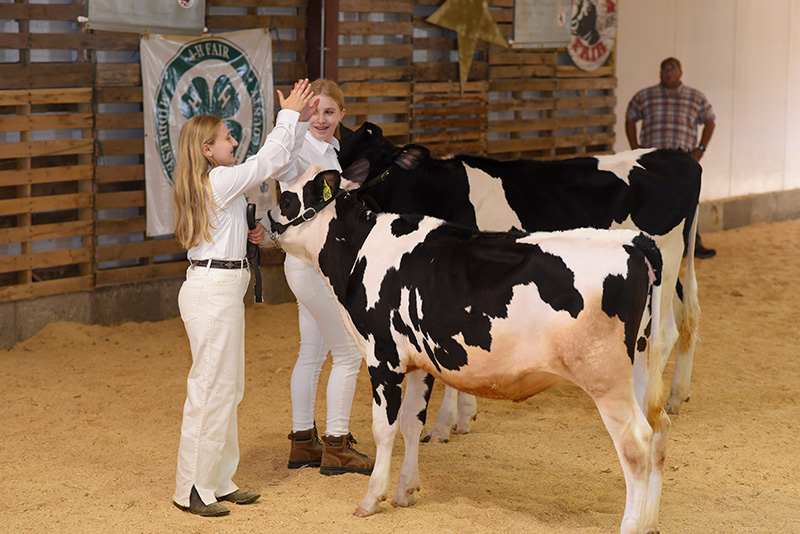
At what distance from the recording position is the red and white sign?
10.9 meters

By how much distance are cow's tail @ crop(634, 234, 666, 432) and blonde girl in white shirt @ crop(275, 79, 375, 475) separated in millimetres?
1433

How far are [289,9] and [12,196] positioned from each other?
122 inches

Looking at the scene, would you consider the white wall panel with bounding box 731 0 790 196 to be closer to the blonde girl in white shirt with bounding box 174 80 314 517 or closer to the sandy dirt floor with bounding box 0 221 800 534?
the sandy dirt floor with bounding box 0 221 800 534

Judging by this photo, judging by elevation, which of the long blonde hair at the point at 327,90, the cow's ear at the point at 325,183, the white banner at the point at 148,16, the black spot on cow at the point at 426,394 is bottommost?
the black spot on cow at the point at 426,394

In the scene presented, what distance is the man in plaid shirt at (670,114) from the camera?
34.1ft

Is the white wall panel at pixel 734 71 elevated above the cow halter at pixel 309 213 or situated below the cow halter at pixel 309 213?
above

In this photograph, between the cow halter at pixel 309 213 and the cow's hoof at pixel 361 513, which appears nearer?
the cow's hoof at pixel 361 513

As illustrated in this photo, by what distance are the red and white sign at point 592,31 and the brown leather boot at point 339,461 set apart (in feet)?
24.7

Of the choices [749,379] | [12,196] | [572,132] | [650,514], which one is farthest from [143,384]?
[572,132]

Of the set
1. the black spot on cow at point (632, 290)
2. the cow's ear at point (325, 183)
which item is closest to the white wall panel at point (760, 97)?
the cow's ear at point (325, 183)

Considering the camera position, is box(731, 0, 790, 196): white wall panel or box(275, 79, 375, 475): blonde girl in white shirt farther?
box(731, 0, 790, 196): white wall panel

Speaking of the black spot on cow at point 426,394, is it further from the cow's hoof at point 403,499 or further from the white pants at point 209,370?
the white pants at point 209,370

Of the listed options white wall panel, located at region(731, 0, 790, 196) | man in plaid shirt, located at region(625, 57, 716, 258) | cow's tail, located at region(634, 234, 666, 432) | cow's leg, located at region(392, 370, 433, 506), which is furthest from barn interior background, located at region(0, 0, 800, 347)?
cow's tail, located at region(634, 234, 666, 432)

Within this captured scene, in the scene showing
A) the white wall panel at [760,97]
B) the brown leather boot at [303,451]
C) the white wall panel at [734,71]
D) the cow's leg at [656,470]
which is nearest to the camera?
the cow's leg at [656,470]
